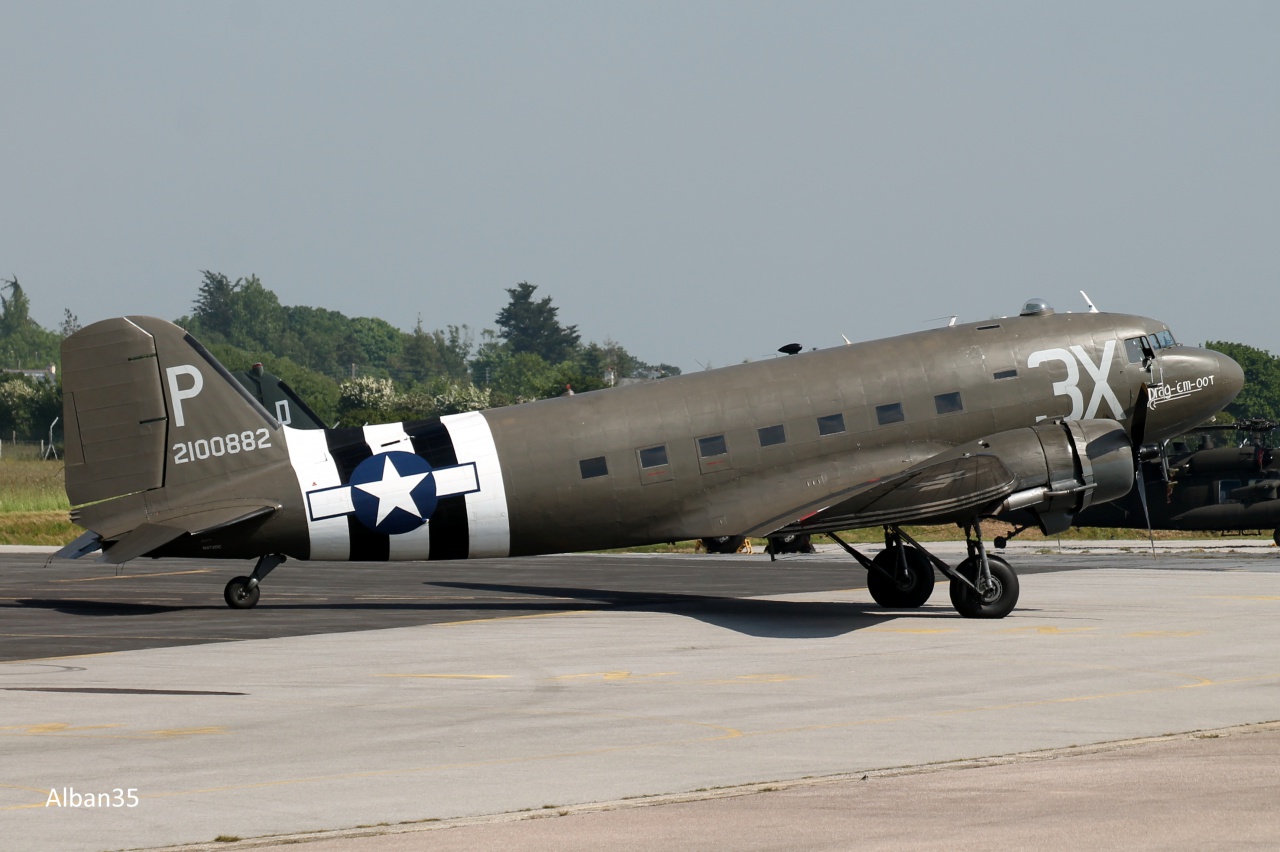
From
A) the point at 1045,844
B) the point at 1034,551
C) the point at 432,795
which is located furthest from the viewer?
the point at 1034,551

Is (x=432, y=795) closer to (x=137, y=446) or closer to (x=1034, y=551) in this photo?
(x=137, y=446)

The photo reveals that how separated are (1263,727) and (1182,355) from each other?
1557 centimetres

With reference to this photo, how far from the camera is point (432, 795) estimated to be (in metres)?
11.9

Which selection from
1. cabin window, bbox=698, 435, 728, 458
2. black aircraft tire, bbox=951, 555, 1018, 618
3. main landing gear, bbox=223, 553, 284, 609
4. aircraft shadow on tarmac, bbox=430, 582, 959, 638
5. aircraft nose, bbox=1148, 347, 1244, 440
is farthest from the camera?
main landing gear, bbox=223, 553, 284, 609

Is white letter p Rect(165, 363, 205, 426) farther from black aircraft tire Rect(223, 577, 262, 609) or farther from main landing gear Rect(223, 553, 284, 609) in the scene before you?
black aircraft tire Rect(223, 577, 262, 609)

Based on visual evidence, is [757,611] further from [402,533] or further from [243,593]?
[243,593]

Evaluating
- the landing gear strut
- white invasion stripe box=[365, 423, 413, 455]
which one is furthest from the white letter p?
the landing gear strut

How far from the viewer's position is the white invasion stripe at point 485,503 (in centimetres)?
2702

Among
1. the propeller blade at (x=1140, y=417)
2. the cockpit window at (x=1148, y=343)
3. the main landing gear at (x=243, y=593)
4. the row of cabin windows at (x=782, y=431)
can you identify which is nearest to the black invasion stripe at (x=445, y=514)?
the row of cabin windows at (x=782, y=431)

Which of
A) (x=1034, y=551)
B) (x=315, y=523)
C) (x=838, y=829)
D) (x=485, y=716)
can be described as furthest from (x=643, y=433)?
(x=1034, y=551)

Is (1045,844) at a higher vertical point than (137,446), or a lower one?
lower

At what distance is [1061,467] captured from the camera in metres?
25.3

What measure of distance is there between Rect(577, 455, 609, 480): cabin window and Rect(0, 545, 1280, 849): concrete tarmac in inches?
114

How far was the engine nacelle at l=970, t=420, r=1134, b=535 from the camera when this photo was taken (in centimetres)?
2520
